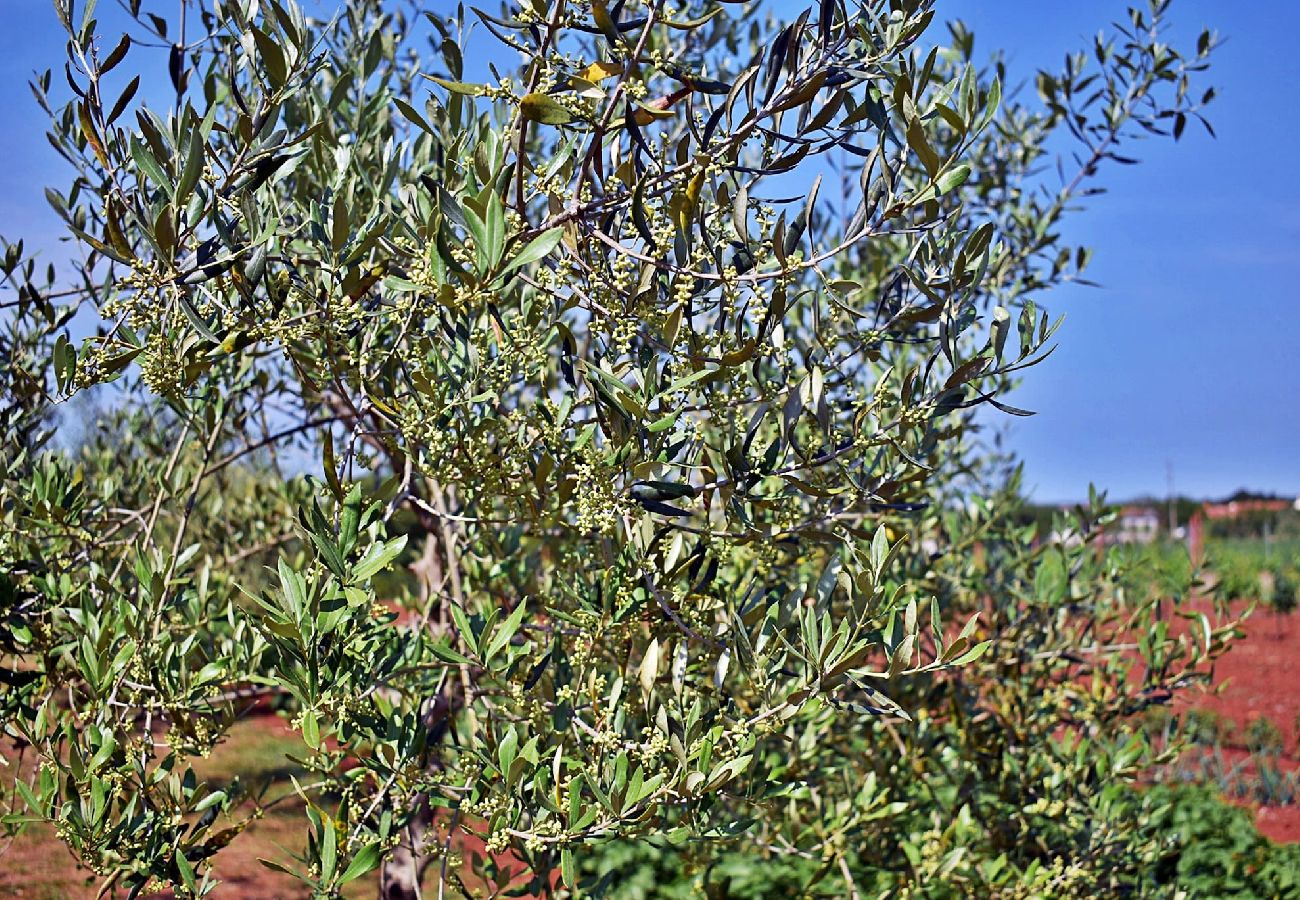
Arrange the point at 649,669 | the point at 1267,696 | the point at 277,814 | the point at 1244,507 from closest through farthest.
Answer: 1. the point at 649,669
2. the point at 277,814
3. the point at 1267,696
4. the point at 1244,507

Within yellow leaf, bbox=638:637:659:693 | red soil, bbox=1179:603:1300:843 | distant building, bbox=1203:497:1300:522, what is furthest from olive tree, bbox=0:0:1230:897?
distant building, bbox=1203:497:1300:522

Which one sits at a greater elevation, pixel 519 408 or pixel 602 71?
pixel 602 71

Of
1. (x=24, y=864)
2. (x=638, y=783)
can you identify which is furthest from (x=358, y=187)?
(x=24, y=864)

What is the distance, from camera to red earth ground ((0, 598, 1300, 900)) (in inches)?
200

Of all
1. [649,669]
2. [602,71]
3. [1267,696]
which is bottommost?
[1267,696]

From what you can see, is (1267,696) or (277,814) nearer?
(277,814)

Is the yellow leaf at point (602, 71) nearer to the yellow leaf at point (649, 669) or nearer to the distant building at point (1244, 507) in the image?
the yellow leaf at point (649, 669)

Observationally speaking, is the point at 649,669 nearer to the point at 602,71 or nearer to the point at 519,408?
the point at 519,408

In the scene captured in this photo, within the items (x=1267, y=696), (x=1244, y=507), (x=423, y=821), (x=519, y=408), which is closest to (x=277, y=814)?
(x=423, y=821)

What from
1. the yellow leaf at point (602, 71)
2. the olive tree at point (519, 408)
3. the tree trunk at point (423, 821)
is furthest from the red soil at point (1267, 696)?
the yellow leaf at point (602, 71)

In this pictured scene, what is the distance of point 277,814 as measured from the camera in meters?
6.99

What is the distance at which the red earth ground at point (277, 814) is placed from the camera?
16.6ft

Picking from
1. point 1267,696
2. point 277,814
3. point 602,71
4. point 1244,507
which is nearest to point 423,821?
point 602,71

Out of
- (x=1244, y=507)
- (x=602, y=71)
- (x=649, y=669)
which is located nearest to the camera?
(x=602, y=71)
